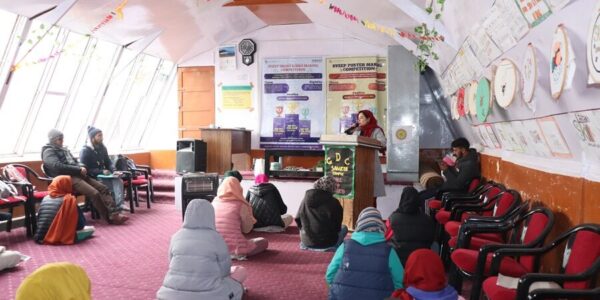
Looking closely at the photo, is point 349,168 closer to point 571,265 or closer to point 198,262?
point 198,262

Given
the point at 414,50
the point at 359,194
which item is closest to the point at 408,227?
the point at 359,194

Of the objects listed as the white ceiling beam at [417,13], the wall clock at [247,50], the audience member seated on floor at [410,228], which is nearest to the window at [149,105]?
the wall clock at [247,50]

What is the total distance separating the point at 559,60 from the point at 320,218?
2.99m

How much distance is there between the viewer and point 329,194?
508 centimetres

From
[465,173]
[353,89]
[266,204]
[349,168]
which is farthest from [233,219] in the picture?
[353,89]

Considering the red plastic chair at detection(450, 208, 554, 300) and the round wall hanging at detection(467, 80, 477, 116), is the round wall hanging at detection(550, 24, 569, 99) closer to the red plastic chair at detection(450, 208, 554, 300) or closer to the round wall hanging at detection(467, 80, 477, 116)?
the red plastic chair at detection(450, 208, 554, 300)

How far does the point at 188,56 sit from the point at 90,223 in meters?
4.54

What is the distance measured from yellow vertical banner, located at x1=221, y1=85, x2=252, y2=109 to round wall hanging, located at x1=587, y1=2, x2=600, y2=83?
803 cm

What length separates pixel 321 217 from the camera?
5.06m

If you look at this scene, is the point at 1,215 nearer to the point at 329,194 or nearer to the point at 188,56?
the point at 329,194

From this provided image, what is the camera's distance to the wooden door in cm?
1016

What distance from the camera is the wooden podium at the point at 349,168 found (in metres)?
6.01

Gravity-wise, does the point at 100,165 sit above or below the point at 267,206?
above

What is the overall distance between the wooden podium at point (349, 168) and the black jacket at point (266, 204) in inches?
28.8
